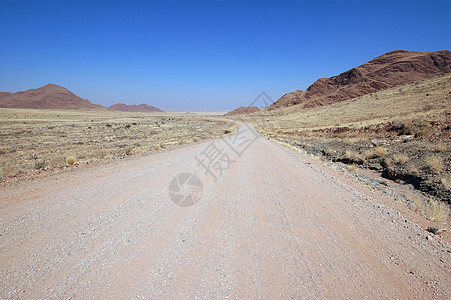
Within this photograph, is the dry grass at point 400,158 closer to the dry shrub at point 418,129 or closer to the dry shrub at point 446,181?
the dry shrub at point 446,181

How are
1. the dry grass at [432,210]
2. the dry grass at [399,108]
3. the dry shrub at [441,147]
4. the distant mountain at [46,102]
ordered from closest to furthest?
the dry grass at [432,210] → the dry shrub at [441,147] → the dry grass at [399,108] → the distant mountain at [46,102]

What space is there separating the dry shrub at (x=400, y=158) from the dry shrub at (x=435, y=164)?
3.41ft

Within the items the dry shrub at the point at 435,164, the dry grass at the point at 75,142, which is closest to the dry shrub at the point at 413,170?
the dry shrub at the point at 435,164

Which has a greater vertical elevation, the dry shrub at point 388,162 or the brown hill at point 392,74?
the brown hill at point 392,74

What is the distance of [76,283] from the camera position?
254 centimetres

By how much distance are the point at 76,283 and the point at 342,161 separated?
1322 cm

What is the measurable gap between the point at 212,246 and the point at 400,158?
10268 mm

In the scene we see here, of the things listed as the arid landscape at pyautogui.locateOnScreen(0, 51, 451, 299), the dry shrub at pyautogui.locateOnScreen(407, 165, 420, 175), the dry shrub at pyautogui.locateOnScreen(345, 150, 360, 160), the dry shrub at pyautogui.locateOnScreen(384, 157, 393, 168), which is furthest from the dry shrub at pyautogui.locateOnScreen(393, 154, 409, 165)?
the dry shrub at pyautogui.locateOnScreen(345, 150, 360, 160)

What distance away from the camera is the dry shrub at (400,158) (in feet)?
29.5

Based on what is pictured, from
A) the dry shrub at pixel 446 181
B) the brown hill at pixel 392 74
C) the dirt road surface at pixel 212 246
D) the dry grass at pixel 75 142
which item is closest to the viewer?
the dirt road surface at pixel 212 246

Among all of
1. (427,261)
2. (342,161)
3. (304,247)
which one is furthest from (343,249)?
(342,161)

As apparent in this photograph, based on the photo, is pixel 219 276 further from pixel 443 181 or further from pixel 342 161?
pixel 342 161
